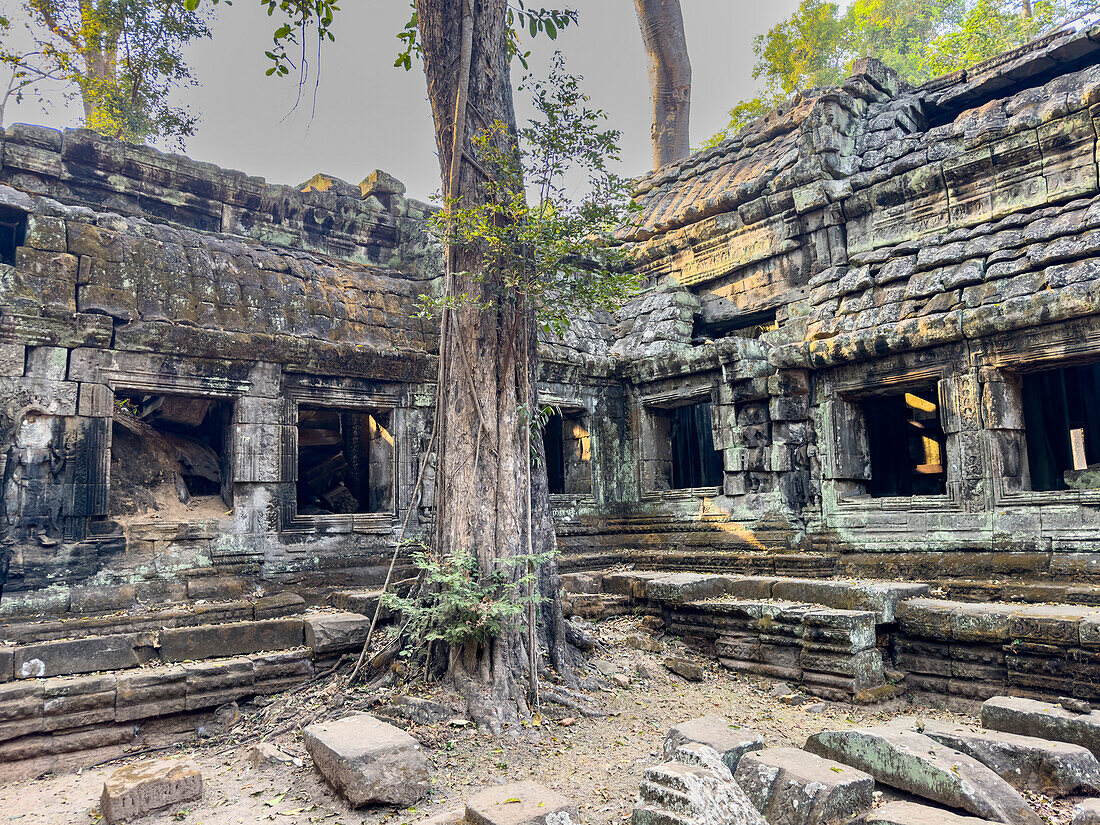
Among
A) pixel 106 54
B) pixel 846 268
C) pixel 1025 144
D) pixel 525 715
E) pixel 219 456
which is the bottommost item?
pixel 525 715

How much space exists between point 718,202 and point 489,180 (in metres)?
4.64

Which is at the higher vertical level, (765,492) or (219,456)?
(219,456)

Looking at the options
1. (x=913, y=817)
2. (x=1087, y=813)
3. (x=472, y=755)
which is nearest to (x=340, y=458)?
(x=472, y=755)

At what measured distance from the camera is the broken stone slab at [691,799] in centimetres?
328

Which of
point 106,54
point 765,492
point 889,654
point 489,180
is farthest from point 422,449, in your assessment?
point 106,54

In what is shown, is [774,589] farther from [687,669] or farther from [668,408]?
[668,408]

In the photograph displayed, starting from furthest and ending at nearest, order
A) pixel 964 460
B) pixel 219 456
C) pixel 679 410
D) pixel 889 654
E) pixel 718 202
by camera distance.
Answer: pixel 679 410
pixel 718 202
pixel 219 456
pixel 964 460
pixel 889 654

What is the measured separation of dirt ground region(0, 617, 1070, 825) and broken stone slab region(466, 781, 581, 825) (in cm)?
44

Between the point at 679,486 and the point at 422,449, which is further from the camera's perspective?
the point at 679,486

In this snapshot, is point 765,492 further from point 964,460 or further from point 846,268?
point 846,268

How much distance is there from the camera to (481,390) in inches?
231

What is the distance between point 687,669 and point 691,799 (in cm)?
312

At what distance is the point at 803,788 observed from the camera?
3.47m

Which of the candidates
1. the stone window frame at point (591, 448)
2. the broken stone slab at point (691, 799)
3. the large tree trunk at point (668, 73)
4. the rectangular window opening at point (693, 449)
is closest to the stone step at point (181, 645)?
the broken stone slab at point (691, 799)
